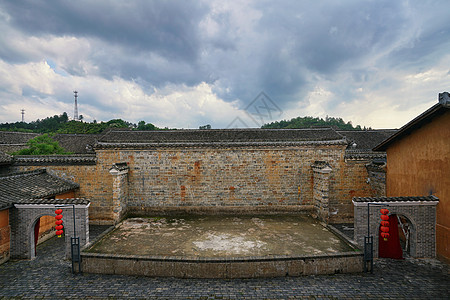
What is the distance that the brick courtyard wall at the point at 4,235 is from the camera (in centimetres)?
732

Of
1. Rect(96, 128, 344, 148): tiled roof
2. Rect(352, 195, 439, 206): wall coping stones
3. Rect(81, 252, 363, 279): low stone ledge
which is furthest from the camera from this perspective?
Rect(96, 128, 344, 148): tiled roof

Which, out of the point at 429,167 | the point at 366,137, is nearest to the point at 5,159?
the point at 429,167

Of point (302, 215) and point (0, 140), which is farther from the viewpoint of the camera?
point (0, 140)

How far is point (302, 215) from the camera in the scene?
11172 mm

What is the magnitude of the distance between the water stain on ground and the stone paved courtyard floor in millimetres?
911

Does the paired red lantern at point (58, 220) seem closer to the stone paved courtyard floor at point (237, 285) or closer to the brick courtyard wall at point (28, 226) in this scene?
the brick courtyard wall at point (28, 226)

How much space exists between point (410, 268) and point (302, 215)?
15.5ft

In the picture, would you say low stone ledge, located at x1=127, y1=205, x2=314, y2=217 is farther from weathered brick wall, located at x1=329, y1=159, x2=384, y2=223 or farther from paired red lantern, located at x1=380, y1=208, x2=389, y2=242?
paired red lantern, located at x1=380, y1=208, x2=389, y2=242

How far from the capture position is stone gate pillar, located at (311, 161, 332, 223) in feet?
33.3

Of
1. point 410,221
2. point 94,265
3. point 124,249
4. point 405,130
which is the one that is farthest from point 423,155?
point 94,265

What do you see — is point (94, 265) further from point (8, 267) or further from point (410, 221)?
point (410, 221)

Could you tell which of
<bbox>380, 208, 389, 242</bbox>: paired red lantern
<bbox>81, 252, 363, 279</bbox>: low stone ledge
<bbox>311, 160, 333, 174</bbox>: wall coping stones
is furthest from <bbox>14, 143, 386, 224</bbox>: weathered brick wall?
<bbox>81, 252, 363, 279</bbox>: low stone ledge

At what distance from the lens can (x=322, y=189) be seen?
1036cm

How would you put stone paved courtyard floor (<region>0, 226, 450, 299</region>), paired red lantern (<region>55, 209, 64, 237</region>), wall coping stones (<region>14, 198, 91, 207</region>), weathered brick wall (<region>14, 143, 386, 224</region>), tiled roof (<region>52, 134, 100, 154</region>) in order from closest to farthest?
stone paved courtyard floor (<region>0, 226, 450, 299</region>)
paired red lantern (<region>55, 209, 64, 237</region>)
wall coping stones (<region>14, 198, 91, 207</region>)
weathered brick wall (<region>14, 143, 386, 224</region>)
tiled roof (<region>52, 134, 100, 154</region>)
